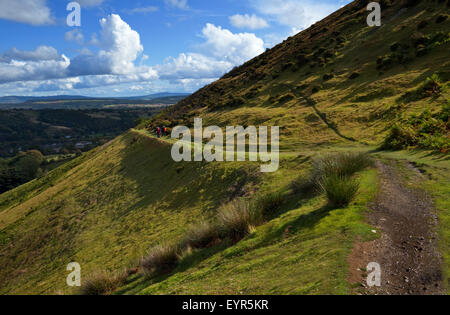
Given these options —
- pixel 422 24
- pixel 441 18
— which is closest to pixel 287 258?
pixel 441 18

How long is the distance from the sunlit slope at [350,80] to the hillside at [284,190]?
19cm

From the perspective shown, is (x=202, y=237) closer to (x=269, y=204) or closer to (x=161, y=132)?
(x=269, y=204)

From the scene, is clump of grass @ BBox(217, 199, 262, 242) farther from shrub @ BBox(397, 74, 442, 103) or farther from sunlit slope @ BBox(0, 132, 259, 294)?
shrub @ BBox(397, 74, 442, 103)

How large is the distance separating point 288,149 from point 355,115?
697 cm

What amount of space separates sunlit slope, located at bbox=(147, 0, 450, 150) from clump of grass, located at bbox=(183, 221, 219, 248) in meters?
12.4

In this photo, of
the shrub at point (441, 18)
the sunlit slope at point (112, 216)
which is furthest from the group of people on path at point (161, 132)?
the shrub at point (441, 18)

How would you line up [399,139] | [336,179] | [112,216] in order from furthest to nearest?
[112,216]
[399,139]
[336,179]

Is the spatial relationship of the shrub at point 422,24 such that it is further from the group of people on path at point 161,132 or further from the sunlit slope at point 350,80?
the group of people on path at point 161,132

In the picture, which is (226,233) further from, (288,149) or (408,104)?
(408,104)

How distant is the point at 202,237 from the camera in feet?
33.8

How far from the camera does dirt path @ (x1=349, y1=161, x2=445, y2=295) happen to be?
4.92m

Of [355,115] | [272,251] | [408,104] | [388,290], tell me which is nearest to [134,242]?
[272,251]

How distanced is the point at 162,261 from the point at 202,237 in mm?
1652

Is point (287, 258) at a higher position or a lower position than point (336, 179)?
lower
